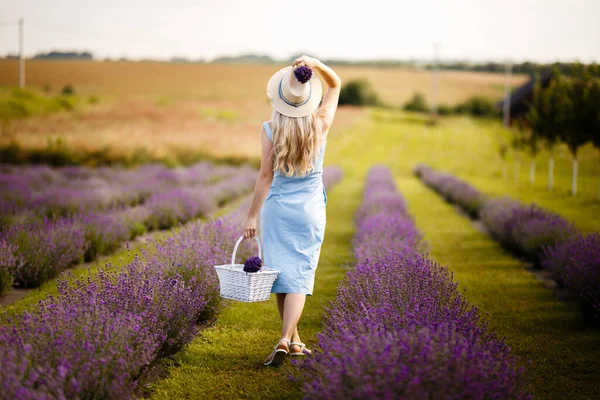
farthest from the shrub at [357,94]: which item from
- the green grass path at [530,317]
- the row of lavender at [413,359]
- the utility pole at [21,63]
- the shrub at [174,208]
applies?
the row of lavender at [413,359]

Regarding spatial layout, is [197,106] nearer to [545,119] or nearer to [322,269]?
[545,119]

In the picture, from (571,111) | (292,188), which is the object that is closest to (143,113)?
(571,111)

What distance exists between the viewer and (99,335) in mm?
2957

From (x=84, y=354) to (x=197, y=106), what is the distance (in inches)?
1187

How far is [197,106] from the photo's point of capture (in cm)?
3212

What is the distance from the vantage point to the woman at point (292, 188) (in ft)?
12.8

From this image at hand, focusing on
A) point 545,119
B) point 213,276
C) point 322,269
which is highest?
point 545,119

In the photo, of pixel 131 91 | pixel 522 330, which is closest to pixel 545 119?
pixel 522 330

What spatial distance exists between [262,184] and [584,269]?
306cm

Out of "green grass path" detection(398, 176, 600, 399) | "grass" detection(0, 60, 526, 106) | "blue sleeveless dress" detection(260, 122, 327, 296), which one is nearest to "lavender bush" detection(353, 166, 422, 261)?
"green grass path" detection(398, 176, 600, 399)

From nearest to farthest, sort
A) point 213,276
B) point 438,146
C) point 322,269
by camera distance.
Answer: point 213,276
point 322,269
point 438,146

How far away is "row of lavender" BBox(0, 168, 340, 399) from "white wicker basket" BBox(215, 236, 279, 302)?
1.08 feet

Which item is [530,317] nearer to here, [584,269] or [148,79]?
[584,269]

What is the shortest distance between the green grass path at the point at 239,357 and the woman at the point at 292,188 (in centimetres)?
21
